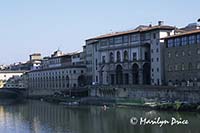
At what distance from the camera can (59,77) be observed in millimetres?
94938

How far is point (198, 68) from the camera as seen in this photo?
59219 mm

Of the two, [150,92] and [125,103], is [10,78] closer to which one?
[125,103]

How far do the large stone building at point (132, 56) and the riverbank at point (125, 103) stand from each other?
619 cm

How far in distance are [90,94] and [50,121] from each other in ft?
90.7

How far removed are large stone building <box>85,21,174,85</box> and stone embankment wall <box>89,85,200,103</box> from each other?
365cm

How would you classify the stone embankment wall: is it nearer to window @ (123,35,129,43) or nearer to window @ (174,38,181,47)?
window @ (174,38,181,47)

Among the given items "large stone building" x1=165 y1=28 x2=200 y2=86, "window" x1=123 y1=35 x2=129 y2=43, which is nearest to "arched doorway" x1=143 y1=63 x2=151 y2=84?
"window" x1=123 y1=35 x2=129 y2=43

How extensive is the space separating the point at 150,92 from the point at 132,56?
11914 millimetres

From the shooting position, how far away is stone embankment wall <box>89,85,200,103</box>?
179 ft

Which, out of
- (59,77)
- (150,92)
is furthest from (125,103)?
(59,77)

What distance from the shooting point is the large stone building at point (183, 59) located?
59500 mm

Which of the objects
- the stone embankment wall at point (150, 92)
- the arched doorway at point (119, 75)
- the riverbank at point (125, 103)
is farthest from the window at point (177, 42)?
the arched doorway at point (119, 75)

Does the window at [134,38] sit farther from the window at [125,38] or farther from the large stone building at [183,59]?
the large stone building at [183,59]

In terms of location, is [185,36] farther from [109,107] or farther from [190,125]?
[190,125]
